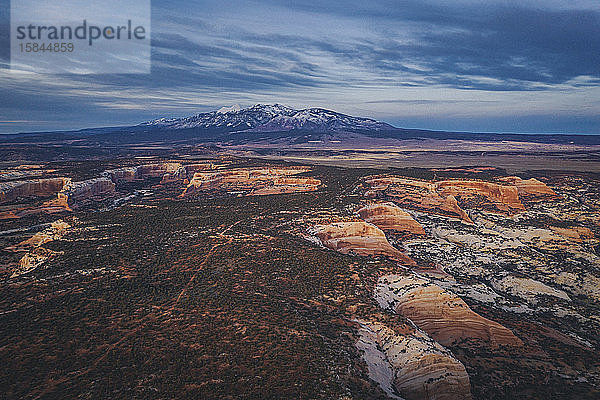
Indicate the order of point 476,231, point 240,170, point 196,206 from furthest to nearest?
point 240,170 → point 196,206 → point 476,231

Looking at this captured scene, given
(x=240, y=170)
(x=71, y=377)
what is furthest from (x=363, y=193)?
(x=71, y=377)

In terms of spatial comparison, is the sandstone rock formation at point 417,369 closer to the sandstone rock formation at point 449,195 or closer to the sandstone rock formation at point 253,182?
the sandstone rock formation at point 449,195

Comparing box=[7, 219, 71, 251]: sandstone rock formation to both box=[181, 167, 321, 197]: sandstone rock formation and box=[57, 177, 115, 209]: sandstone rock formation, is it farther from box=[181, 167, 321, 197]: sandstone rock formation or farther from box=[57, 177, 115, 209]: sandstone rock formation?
box=[181, 167, 321, 197]: sandstone rock formation

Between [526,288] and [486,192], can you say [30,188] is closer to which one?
[526,288]

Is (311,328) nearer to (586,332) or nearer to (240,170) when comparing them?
(586,332)

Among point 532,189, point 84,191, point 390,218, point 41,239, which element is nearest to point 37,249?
point 41,239

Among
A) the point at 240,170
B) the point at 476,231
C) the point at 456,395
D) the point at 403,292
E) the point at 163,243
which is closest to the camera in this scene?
the point at 456,395
